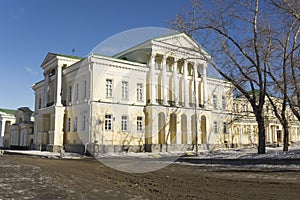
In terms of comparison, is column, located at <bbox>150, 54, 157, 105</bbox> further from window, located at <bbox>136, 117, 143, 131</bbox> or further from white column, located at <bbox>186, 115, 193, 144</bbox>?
white column, located at <bbox>186, 115, 193, 144</bbox>

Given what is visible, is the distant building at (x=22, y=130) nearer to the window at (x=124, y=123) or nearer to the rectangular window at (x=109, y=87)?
the window at (x=124, y=123)

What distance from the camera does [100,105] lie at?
103ft

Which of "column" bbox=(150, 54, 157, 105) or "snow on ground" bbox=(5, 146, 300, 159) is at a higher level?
"column" bbox=(150, 54, 157, 105)

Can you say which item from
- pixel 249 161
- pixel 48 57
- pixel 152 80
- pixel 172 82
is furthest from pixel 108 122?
pixel 249 161

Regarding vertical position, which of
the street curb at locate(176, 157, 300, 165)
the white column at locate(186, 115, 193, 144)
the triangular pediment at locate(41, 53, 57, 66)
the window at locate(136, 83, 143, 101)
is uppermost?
the triangular pediment at locate(41, 53, 57, 66)

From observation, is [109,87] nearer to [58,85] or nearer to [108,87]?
[108,87]

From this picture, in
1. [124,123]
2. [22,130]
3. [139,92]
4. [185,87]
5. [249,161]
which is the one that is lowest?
[249,161]

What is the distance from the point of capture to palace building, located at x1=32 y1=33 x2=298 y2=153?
103 ft

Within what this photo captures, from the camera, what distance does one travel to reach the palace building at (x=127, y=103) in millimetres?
31375

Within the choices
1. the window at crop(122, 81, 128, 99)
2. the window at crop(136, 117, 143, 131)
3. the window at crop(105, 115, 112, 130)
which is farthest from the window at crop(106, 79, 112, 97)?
the window at crop(136, 117, 143, 131)

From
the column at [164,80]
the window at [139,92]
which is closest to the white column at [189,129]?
the column at [164,80]

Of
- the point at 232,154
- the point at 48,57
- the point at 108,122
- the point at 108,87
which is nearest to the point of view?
the point at 232,154

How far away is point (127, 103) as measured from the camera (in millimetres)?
33625

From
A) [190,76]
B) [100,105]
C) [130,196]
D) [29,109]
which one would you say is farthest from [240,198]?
[29,109]
